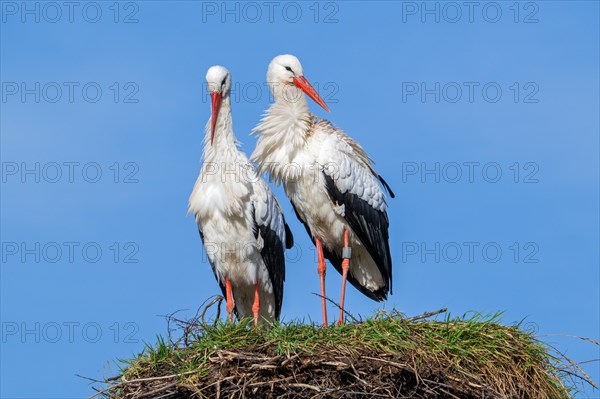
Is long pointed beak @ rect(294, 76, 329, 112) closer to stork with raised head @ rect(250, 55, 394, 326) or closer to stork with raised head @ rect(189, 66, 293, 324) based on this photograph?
stork with raised head @ rect(250, 55, 394, 326)

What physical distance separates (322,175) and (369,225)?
24.8 inches

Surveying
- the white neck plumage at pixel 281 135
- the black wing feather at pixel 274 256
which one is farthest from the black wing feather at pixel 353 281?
the white neck plumage at pixel 281 135

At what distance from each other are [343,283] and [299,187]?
82 centimetres

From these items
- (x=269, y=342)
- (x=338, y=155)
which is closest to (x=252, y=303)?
(x=338, y=155)

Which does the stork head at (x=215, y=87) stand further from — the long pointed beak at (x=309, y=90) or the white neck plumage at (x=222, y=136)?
the long pointed beak at (x=309, y=90)

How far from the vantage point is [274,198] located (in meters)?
10.0

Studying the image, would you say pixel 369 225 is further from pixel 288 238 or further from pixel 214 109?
pixel 214 109

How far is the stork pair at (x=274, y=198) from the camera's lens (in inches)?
381

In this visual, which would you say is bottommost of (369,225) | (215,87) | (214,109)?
(369,225)

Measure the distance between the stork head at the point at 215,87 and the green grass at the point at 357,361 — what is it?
1.99m

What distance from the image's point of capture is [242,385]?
7.57 m

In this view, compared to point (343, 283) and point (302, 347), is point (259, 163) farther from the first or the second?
point (302, 347)

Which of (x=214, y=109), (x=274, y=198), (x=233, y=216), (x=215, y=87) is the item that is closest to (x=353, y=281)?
(x=274, y=198)

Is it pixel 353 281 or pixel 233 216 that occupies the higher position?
pixel 233 216
